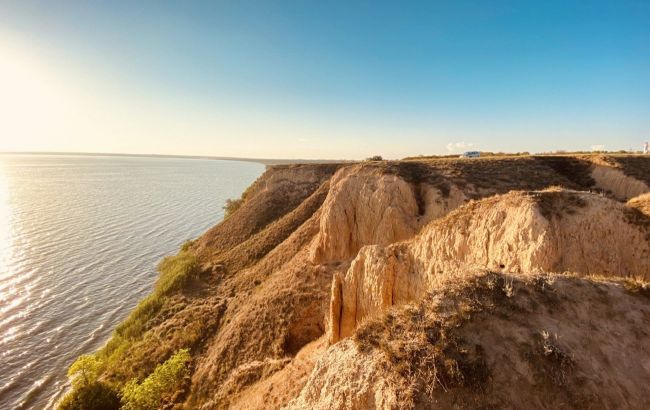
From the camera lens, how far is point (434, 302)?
7.21 metres

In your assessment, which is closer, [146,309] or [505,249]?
[505,249]

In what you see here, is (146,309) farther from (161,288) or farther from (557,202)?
(557,202)

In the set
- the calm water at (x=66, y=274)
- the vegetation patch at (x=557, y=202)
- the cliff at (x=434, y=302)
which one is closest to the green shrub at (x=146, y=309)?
the cliff at (x=434, y=302)

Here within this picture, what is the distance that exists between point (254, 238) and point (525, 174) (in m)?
31.7

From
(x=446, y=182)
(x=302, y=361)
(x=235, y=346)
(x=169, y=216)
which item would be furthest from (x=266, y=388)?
(x=169, y=216)

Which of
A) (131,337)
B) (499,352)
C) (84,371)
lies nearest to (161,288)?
(131,337)

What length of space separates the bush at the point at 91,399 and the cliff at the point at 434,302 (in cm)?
149

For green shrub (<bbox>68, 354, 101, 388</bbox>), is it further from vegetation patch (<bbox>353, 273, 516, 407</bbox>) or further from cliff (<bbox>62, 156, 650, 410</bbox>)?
vegetation patch (<bbox>353, 273, 516, 407</bbox>)

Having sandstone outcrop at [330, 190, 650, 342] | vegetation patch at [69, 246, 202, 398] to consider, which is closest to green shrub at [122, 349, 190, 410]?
vegetation patch at [69, 246, 202, 398]

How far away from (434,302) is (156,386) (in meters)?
18.3

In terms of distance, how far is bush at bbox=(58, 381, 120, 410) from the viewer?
17.1 meters

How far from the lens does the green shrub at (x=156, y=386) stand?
654 inches

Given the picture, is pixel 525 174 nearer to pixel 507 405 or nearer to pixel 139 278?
pixel 507 405

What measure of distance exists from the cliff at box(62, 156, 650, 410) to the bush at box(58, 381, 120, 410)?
1488mm
